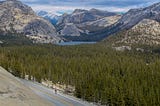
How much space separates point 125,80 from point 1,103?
353 feet

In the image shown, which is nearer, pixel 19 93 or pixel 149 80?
pixel 19 93

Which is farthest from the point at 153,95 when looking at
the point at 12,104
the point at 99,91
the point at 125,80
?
the point at 12,104

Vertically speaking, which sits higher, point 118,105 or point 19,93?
point 19,93

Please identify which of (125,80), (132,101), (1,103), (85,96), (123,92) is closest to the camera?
(1,103)

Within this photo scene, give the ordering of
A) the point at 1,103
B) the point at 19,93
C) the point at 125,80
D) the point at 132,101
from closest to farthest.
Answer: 1. the point at 1,103
2. the point at 19,93
3. the point at 132,101
4. the point at 125,80

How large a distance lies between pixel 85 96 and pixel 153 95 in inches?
1351

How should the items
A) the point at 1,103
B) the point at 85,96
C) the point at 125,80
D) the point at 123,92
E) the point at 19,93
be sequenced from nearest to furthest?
the point at 1,103, the point at 19,93, the point at 123,92, the point at 85,96, the point at 125,80

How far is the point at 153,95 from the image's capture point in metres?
141

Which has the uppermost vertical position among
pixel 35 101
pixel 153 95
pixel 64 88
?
pixel 35 101

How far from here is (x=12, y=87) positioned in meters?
98.5

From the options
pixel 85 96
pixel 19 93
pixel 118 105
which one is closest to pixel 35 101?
Result: pixel 19 93

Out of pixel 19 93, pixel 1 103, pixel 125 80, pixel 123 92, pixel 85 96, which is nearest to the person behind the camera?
pixel 1 103

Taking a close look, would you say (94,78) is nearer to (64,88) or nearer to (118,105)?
(64,88)

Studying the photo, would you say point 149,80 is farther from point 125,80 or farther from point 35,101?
point 35,101
